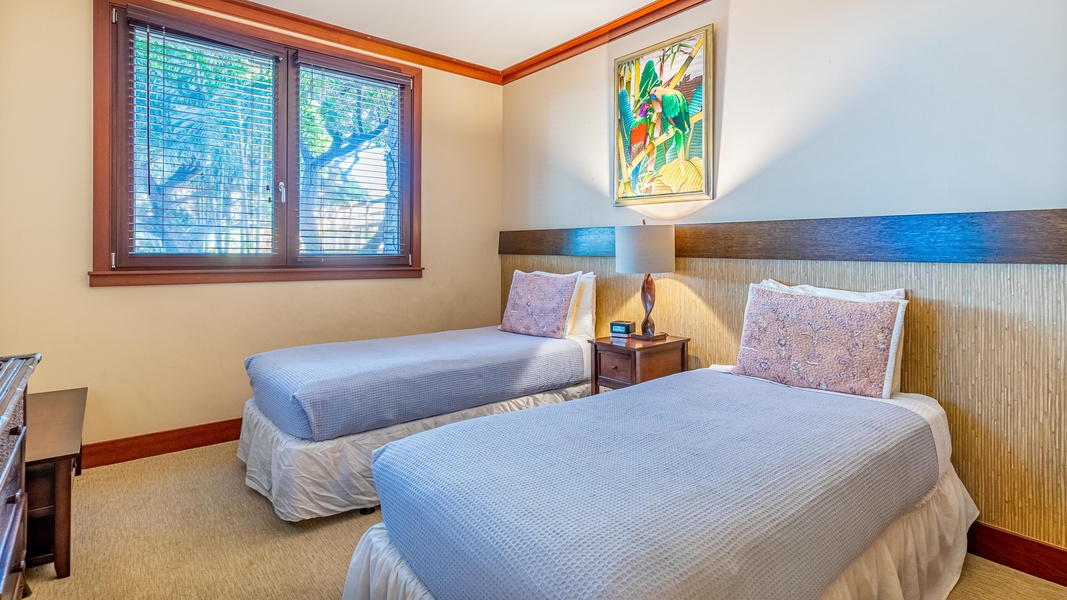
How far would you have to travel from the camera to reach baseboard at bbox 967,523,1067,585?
1932 mm

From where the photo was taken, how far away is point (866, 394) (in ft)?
6.81

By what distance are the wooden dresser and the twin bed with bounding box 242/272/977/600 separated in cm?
75

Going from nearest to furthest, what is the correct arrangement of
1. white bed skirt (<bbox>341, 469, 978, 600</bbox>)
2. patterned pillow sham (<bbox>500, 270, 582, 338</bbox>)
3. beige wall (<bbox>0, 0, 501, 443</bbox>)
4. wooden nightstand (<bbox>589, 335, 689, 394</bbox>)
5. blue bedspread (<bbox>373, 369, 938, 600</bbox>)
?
blue bedspread (<bbox>373, 369, 938, 600</bbox>)
white bed skirt (<bbox>341, 469, 978, 600</bbox>)
beige wall (<bbox>0, 0, 501, 443</bbox>)
wooden nightstand (<bbox>589, 335, 689, 394</bbox>)
patterned pillow sham (<bbox>500, 270, 582, 338</bbox>)

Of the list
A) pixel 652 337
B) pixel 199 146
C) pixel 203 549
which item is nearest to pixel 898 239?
pixel 652 337

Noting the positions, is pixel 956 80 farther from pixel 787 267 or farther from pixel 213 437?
pixel 213 437

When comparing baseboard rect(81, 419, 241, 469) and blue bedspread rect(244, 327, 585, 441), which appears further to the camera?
baseboard rect(81, 419, 241, 469)

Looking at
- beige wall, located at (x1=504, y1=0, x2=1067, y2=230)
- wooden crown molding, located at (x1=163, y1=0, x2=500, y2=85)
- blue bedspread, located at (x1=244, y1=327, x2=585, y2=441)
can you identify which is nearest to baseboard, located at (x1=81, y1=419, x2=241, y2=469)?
blue bedspread, located at (x1=244, y1=327, x2=585, y2=441)

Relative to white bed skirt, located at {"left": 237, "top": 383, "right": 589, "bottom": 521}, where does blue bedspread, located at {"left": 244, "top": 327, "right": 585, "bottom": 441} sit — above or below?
above

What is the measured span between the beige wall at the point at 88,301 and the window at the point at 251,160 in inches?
4.5

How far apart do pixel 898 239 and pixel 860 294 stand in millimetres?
259

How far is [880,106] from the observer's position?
7.57 ft

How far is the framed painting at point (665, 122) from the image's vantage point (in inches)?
116

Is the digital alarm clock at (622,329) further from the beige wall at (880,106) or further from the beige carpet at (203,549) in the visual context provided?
the beige carpet at (203,549)

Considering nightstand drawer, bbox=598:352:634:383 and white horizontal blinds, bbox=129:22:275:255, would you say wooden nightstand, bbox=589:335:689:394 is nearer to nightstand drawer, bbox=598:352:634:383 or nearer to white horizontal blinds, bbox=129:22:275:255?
nightstand drawer, bbox=598:352:634:383
